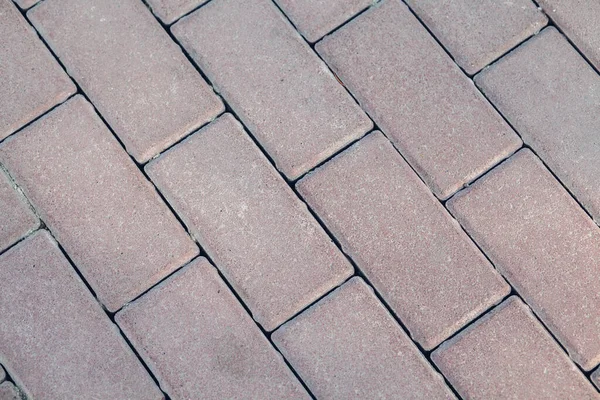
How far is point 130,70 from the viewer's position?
1721 mm

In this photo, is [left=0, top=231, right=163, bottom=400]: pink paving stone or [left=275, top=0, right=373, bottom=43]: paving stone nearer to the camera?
[left=0, top=231, right=163, bottom=400]: pink paving stone

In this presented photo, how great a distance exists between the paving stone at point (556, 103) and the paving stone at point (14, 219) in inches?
47.2

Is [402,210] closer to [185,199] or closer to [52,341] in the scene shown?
[185,199]

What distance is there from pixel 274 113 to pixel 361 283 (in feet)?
1.59

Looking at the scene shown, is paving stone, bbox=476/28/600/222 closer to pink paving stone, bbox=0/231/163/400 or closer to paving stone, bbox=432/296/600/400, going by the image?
paving stone, bbox=432/296/600/400

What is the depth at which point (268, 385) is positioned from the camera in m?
1.61

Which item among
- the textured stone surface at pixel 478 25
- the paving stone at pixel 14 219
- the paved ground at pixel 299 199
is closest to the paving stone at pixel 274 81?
the paved ground at pixel 299 199

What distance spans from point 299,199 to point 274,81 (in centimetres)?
32

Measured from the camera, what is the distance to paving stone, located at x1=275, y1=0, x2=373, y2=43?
1758mm

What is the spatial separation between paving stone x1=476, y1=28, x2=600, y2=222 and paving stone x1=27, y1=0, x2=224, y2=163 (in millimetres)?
756

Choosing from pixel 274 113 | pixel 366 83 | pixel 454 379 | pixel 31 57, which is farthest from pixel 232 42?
pixel 454 379

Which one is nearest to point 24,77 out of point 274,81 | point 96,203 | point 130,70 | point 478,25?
point 130,70

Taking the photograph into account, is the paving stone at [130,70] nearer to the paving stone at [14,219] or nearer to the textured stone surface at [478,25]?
the paving stone at [14,219]

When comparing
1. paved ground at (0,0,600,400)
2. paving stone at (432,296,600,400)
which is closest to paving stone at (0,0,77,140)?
paved ground at (0,0,600,400)
